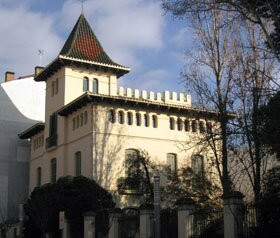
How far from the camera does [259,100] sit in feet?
73.5

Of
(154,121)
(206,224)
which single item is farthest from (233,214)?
(154,121)

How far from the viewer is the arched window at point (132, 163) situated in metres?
38.4

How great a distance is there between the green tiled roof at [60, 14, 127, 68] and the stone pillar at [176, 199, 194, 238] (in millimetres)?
22028

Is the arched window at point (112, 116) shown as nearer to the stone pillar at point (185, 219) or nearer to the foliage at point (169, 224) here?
the foliage at point (169, 224)

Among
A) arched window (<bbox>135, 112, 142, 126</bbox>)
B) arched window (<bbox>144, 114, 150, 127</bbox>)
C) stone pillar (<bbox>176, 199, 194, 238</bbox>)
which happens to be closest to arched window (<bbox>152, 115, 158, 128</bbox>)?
arched window (<bbox>144, 114, 150, 127</bbox>)

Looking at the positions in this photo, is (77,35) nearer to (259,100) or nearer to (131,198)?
(131,198)

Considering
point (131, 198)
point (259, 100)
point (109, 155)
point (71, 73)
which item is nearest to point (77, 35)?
point (71, 73)

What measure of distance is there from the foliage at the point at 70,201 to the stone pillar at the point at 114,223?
425 cm

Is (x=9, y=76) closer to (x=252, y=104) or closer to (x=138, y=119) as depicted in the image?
(x=138, y=119)

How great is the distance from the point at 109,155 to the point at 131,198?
329cm

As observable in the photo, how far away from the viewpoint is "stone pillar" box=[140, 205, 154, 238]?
976 inches

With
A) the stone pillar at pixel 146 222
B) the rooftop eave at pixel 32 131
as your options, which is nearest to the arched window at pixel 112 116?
the rooftop eave at pixel 32 131

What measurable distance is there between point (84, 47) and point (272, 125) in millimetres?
27800

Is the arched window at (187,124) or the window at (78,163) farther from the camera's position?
the arched window at (187,124)
